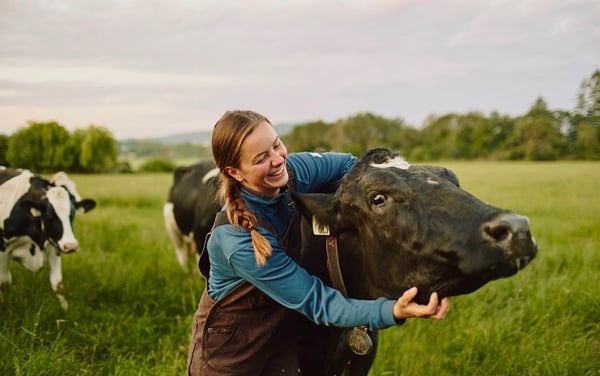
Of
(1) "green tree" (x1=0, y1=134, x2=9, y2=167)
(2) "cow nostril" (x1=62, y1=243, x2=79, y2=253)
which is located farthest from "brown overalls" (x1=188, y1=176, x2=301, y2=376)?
(1) "green tree" (x1=0, y1=134, x2=9, y2=167)

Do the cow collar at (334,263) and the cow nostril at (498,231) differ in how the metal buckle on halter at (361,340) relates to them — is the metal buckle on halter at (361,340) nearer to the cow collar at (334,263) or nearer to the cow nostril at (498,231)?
the cow collar at (334,263)

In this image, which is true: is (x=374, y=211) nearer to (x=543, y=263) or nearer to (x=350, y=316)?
(x=350, y=316)

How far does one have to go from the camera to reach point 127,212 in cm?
1345

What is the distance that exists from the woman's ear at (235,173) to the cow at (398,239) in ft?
0.83

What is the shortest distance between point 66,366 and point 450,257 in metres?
3.24

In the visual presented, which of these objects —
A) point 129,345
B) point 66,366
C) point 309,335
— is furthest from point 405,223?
point 129,345

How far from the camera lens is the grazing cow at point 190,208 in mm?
6363

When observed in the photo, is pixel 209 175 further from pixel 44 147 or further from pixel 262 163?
pixel 44 147

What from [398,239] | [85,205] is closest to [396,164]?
[398,239]

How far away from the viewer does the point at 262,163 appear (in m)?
2.19

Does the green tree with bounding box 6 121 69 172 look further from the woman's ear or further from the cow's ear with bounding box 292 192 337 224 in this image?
the cow's ear with bounding box 292 192 337 224

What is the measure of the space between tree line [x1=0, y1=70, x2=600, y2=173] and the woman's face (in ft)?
8.07

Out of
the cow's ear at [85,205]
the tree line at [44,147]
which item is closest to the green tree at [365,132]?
the tree line at [44,147]

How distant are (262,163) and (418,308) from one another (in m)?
0.87
